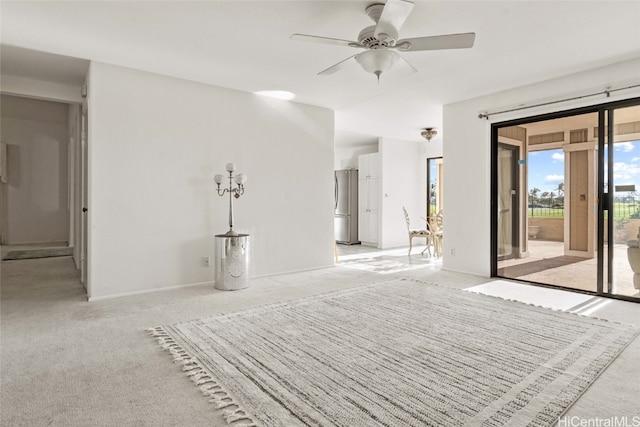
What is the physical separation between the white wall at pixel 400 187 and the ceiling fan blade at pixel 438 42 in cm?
572

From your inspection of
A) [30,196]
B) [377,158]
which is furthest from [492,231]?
[30,196]

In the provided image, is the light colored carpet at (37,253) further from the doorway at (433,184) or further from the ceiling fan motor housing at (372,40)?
the doorway at (433,184)

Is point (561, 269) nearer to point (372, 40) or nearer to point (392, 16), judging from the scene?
point (372, 40)

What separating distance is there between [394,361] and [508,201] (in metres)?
3.61

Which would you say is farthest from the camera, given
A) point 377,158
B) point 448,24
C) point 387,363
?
point 377,158

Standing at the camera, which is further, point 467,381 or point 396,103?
point 396,103

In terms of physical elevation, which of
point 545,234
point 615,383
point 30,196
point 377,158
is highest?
point 377,158

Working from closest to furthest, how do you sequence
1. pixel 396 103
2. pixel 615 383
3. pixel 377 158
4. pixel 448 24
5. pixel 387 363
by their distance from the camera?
pixel 615 383 → pixel 387 363 → pixel 448 24 → pixel 396 103 → pixel 377 158

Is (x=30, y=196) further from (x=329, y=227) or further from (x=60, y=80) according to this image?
(x=329, y=227)

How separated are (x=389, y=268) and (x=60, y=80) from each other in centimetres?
522

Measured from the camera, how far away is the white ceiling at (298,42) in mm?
2865

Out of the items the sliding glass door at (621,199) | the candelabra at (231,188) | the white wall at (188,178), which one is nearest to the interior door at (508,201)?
the sliding glass door at (621,199)

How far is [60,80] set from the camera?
4.55 m

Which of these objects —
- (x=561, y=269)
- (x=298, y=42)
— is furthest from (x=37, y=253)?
(x=561, y=269)
